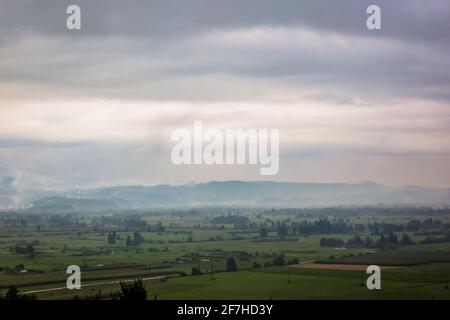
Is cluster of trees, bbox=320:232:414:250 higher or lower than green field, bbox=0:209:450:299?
higher

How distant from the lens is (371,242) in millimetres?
86125

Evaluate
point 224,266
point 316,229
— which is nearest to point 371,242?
point 316,229

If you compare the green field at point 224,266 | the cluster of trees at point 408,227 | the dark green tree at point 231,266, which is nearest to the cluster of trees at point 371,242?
the green field at point 224,266

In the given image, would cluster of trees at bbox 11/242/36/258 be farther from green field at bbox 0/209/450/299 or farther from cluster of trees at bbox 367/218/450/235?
cluster of trees at bbox 367/218/450/235

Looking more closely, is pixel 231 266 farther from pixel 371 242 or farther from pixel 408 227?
pixel 408 227

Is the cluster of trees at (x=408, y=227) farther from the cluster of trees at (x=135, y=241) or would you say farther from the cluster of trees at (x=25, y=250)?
the cluster of trees at (x=25, y=250)

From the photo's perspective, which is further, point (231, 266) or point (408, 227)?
point (408, 227)

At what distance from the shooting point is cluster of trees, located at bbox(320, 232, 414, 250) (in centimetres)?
8181

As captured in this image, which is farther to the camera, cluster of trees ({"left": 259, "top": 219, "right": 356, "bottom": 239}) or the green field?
cluster of trees ({"left": 259, "top": 219, "right": 356, "bottom": 239})

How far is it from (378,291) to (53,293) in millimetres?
20864

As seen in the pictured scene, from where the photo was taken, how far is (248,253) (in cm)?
7575

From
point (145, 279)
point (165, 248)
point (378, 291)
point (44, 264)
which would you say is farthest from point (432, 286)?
point (165, 248)

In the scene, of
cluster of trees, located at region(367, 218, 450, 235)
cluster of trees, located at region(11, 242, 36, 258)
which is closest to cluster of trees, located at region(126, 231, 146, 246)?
cluster of trees, located at region(11, 242, 36, 258)
